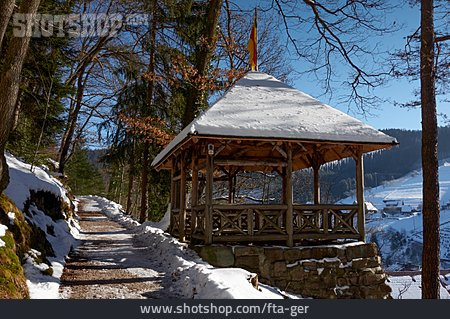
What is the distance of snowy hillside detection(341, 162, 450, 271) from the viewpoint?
177ft

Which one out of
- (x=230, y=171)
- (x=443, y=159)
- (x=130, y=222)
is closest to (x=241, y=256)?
(x=230, y=171)

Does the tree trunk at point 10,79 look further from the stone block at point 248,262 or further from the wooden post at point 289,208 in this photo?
the wooden post at point 289,208

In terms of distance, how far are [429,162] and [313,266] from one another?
351 cm

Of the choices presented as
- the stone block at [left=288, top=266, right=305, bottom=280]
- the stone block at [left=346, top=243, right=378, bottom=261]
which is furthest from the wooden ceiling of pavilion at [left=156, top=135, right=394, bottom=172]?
the stone block at [left=288, top=266, right=305, bottom=280]

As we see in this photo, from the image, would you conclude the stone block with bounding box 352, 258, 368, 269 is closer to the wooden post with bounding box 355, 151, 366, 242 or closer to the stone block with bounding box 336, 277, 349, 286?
the stone block with bounding box 336, 277, 349, 286

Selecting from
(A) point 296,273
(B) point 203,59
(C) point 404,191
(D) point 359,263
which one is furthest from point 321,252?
(C) point 404,191

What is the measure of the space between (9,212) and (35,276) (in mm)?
1471

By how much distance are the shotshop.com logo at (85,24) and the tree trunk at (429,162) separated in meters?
9.02

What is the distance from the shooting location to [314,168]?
11.4 meters

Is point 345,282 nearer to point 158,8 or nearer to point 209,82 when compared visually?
point 209,82

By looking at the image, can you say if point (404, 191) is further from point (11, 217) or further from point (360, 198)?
point (11, 217)

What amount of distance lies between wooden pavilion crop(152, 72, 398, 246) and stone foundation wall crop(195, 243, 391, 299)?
1.13ft

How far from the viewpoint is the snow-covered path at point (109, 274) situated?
5.69m

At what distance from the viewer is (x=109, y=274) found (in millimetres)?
7043
